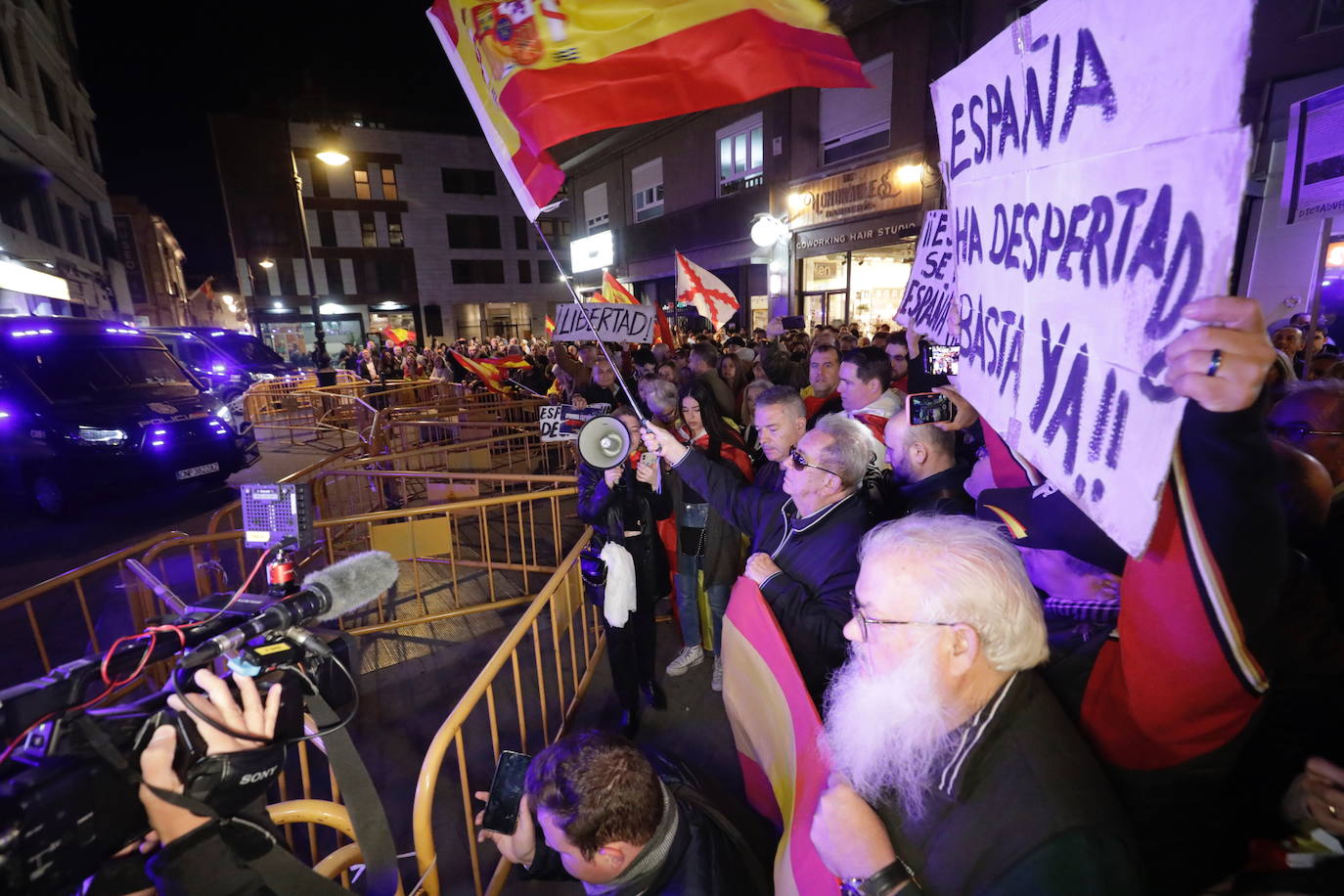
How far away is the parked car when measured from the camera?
7.45 m

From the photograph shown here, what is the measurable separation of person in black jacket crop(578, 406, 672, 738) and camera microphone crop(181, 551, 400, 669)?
1.79 m

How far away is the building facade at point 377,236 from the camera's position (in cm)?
3906

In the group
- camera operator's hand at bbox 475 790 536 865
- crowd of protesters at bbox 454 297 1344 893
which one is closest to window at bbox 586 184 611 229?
camera operator's hand at bbox 475 790 536 865

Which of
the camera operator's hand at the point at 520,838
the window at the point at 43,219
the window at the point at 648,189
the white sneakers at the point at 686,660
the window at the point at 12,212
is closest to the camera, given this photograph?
the camera operator's hand at the point at 520,838

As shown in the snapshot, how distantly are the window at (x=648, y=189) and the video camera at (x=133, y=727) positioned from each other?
933 inches

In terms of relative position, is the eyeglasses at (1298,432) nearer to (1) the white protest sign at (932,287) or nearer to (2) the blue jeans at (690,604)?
(1) the white protest sign at (932,287)

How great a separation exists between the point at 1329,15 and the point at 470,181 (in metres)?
43.3

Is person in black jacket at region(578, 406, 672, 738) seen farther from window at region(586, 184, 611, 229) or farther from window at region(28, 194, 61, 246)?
window at region(586, 184, 611, 229)

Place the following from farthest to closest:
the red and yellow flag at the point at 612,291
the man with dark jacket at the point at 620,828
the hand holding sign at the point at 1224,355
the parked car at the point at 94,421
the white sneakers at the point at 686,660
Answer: the red and yellow flag at the point at 612,291, the parked car at the point at 94,421, the white sneakers at the point at 686,660, the man with dark jacket at the point at 620,828, the hand holding sign at the point at 1224,355

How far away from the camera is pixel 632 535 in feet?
11.7

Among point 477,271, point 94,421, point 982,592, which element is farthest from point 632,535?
point 477,271

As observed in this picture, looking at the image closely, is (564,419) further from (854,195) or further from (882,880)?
(854,195)

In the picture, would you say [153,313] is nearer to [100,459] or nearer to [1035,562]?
[100,459]

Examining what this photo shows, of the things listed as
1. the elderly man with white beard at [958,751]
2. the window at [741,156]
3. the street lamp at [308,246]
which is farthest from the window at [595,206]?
the elderly man with white beard at [958,751]
